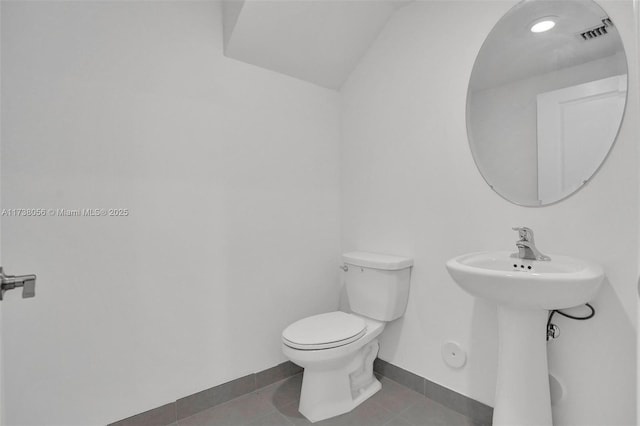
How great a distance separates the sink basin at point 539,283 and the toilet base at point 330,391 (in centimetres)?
84

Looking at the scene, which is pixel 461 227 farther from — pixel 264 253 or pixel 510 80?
pixel 264 253

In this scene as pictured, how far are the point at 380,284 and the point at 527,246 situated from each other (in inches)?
30.6

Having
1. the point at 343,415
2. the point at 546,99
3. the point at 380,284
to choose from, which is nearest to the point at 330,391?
the point at 343,415

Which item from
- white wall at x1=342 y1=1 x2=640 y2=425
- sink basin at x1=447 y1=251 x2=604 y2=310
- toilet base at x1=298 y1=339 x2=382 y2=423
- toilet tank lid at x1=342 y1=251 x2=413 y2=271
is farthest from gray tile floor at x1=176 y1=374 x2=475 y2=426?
sink basin at x1=447 y1=251 x2=604 y2=310

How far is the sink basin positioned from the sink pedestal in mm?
154

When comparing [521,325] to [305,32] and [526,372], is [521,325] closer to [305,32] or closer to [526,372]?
[526,372]

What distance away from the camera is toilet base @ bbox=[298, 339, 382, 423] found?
169cm

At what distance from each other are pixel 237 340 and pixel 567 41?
6.91ft

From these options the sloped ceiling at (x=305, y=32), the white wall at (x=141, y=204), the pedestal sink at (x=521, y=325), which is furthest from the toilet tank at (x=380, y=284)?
the sloped ceiling at (x=305, y=32)

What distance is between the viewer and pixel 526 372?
129 cm

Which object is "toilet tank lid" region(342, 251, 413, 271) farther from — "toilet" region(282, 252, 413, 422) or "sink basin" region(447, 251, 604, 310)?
"sink basin" region(447, 251, 604, 310)

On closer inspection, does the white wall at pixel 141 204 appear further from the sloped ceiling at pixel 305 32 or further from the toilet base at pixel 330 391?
the toilet base at pixel 330 391

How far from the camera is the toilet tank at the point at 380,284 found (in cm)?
187

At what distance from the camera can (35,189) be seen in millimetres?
1367
